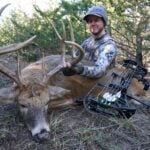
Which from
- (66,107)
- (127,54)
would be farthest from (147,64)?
(66,107)

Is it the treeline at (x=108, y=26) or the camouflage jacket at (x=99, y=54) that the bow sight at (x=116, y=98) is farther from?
the treeline at (x=108, y=26)

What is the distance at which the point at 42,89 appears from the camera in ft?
21.5

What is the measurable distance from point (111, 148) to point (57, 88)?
1.53 meters

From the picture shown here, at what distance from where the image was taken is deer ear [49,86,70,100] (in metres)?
6.79

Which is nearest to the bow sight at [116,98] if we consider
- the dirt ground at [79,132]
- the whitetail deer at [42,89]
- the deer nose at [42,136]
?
the dirt ground at [79,132]

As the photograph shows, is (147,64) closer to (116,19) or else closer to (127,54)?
(127,54)

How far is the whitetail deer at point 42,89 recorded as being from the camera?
20.0 ft

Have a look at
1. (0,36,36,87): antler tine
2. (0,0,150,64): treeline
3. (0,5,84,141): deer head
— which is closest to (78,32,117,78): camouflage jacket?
(0,5,84,141): deer head

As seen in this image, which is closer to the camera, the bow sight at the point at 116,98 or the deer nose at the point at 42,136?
the deer nose at the point at 42,136

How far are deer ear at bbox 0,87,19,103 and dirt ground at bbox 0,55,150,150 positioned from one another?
172mm

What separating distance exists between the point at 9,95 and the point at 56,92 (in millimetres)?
750

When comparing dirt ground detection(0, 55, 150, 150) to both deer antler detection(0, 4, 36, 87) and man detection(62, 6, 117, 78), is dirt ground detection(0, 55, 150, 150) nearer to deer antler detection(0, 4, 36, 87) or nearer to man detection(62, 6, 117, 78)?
deer antler detection(0, 4, 36, 87)

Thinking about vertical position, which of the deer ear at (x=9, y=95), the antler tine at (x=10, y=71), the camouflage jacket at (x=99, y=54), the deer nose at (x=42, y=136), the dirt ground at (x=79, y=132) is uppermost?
the antler tine at (x=10, y=71)

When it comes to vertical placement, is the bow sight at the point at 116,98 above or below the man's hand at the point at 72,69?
below
